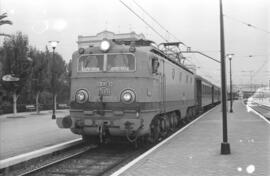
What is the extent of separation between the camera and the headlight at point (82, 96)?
11078 millimetres

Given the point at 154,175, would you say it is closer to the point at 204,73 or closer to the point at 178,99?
the point at 178,99

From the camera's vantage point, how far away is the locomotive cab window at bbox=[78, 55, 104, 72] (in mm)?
11367

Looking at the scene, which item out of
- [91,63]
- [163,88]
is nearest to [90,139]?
[91,63]

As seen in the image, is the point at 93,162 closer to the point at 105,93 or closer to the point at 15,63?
the point at 105,93

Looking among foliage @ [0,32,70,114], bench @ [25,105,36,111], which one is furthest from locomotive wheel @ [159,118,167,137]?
bench @ [25,105,36,111]

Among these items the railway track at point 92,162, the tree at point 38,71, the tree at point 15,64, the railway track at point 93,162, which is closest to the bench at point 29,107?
the tree at point 38,71

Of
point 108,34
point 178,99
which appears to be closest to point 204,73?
point 108,34

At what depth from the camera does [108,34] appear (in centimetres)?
7412

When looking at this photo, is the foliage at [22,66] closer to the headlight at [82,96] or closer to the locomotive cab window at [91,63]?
the locomotive cab window at [91,63]

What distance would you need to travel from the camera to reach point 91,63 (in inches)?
452

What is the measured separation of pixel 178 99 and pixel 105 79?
18.8ft

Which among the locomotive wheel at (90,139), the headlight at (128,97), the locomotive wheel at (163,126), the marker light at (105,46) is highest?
the marker light at (105,46)

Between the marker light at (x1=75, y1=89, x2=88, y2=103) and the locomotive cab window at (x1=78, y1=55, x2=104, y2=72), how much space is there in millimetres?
753

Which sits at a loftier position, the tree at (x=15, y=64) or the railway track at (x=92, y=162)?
the tree at (x=15, y=64)
